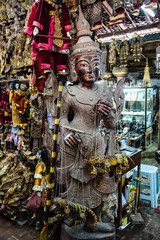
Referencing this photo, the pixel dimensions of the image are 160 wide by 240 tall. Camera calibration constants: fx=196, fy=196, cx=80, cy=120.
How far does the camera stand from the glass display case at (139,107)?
6.59m

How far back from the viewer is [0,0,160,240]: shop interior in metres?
1.99

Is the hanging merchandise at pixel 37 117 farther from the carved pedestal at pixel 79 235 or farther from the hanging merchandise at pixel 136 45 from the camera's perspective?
the hanging merchandise at pixel 136 45

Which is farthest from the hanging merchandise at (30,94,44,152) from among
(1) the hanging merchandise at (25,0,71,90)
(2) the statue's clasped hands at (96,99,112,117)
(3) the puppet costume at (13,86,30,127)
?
(2) the statue's clasped hands at (96,99,112,117)

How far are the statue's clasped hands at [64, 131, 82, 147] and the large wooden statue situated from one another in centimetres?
4

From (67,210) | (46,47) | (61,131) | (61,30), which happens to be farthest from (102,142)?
(61,30)

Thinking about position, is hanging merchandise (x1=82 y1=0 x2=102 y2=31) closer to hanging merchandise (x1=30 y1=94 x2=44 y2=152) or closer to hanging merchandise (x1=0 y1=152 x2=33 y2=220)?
hanging merchandise (x1=30 y1=94 x2=44 y2=152)

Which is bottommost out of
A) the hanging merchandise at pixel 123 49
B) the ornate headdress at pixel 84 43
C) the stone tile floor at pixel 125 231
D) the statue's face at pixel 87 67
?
the stone tile floor at pixel 125 231

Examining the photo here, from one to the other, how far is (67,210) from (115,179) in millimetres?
605

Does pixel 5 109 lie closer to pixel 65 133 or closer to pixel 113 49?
pixel 65 133

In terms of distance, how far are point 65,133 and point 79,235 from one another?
1.08m

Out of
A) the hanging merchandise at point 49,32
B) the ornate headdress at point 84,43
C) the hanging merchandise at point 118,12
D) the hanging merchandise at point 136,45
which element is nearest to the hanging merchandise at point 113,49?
the hanging merchandise at point 136,45

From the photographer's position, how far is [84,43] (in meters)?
1.98

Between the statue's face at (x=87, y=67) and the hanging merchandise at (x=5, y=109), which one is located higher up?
the statue's face at (x=87, y=67)

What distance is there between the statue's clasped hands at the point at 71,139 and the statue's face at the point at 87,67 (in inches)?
22.7
